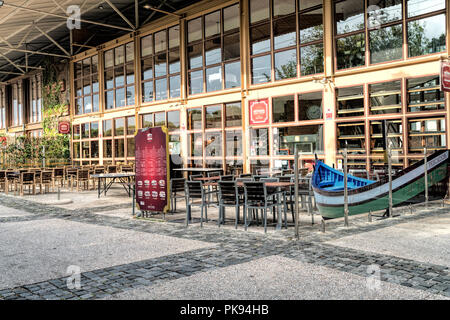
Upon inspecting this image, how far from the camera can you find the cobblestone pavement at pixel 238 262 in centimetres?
401

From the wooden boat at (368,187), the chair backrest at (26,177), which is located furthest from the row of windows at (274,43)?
the chair backrest at (26,177)

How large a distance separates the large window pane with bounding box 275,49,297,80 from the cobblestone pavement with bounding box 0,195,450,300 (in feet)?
22.2

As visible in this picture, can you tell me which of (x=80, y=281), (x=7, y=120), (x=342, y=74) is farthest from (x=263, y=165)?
(x=7, y=120)

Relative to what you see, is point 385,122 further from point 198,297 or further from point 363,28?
point 198,297

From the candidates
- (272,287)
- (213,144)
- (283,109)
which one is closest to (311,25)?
(283,109)

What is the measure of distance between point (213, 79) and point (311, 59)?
14.0ft

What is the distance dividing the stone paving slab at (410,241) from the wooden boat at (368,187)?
33.5 inches

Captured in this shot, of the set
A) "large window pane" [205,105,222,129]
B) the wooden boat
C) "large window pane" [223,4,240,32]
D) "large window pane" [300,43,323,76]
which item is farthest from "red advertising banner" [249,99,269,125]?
the wooden boat

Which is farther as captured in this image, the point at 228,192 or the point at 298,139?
the point at 298,139

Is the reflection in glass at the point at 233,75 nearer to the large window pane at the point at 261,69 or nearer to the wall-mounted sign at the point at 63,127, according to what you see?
the large window pane at the point at 261,69

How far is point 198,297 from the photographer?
12.1 ft

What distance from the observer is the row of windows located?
35.5ft

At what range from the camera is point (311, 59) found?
12.8 m

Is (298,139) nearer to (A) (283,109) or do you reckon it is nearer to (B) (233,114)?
(A) (283,109)
